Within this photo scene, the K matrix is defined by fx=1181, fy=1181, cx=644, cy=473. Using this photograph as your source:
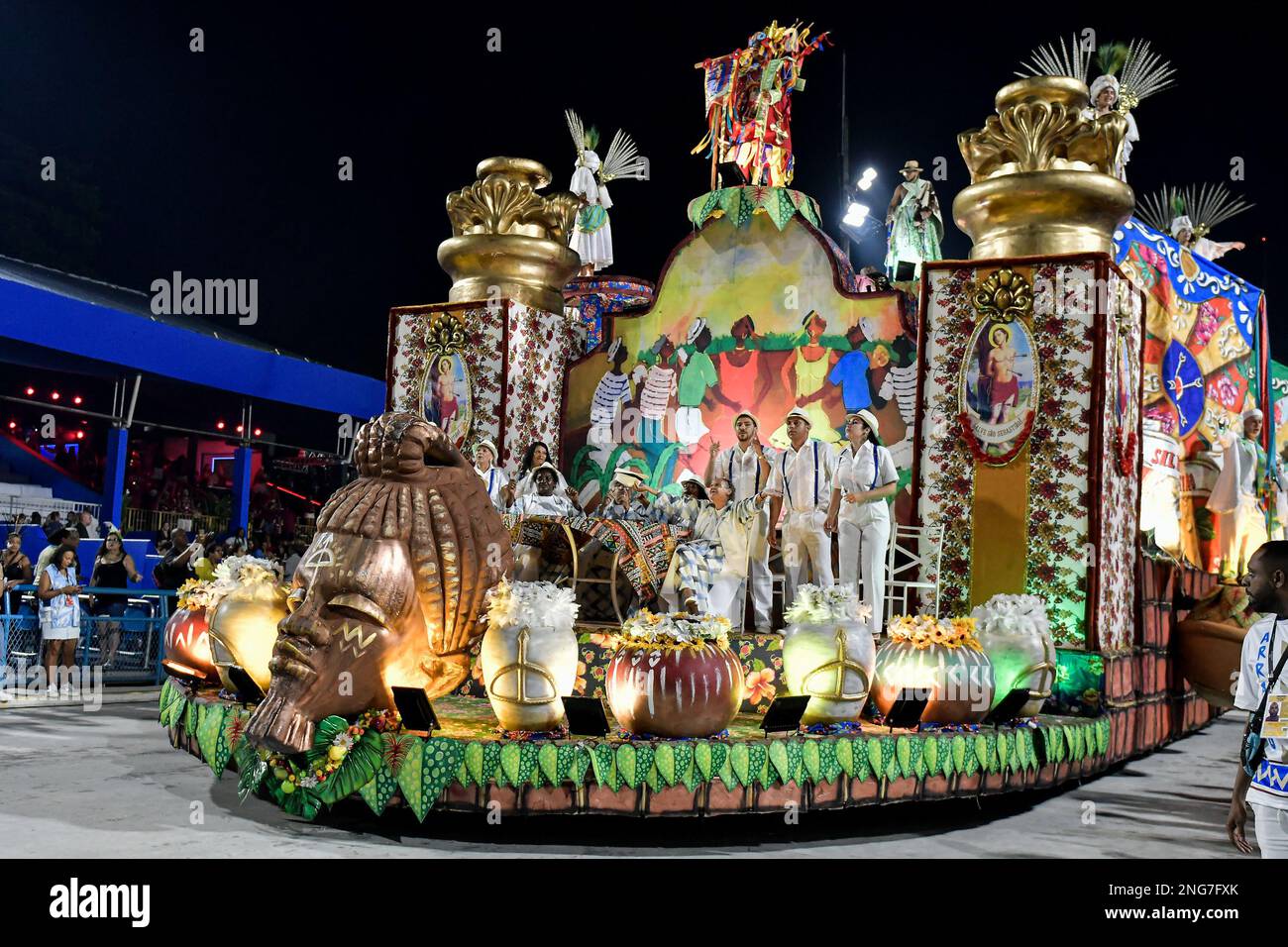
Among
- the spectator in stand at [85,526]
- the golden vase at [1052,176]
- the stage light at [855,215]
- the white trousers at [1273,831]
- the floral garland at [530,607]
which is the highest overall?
the stage light at [855,215]

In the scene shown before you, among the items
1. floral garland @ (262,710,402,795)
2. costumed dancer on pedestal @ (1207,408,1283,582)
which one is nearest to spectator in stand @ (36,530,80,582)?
floral garland @ (262,710,402,795)

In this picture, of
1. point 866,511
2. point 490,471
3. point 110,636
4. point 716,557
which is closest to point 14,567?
point 110,636

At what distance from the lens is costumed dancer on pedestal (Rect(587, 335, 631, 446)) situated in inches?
452

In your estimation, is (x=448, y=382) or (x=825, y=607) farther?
(x=448, y=382)

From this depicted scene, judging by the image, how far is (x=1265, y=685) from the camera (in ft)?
11.4

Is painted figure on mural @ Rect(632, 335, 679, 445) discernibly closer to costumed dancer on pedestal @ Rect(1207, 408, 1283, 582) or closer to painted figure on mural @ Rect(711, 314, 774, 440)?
painted figure on mural @ Rect(711, 314, 774, 440)

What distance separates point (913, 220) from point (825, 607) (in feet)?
20.9

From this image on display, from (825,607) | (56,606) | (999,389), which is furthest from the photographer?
(56,606)

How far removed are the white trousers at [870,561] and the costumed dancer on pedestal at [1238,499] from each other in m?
3.91

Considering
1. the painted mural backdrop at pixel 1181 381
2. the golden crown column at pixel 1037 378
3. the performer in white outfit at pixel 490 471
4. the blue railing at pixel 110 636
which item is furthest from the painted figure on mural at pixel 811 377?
the blue railing at pixel 110 636

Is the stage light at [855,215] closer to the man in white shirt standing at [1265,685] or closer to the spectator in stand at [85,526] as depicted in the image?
the spectator in stand at [85,526]

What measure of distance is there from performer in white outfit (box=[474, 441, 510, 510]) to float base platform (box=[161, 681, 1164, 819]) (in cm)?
373

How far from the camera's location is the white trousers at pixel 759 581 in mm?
8500

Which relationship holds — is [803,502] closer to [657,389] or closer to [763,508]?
[763,508]
